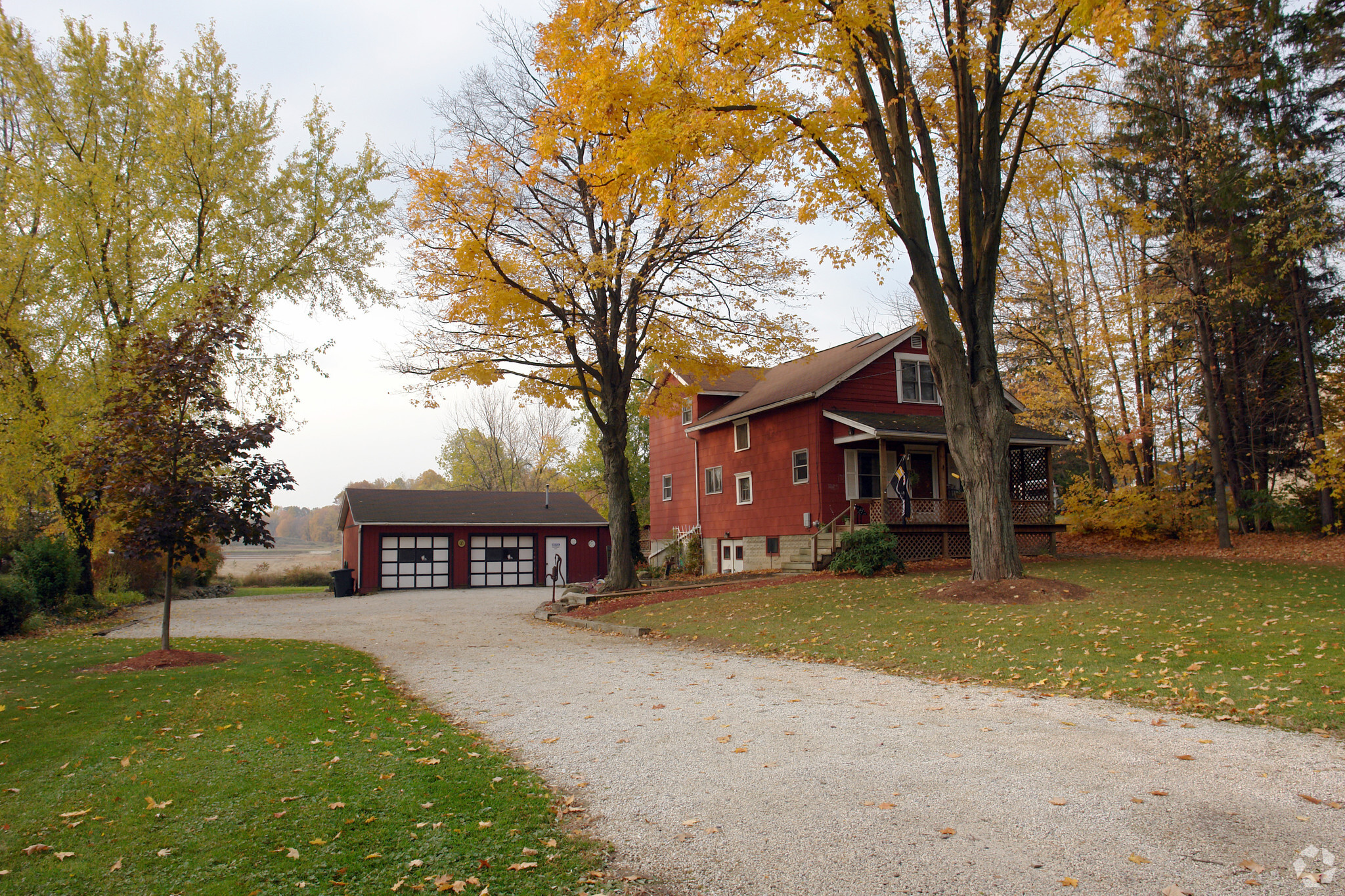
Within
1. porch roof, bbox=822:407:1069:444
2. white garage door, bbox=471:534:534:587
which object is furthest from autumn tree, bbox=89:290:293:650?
white garage door, bbox=471:534:534:587

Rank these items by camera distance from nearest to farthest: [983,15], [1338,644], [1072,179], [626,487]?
[1338,644] → [983,15] → [1072,179] → [626,487]

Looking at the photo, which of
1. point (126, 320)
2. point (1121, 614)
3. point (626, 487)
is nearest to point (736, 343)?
point (626, 487)

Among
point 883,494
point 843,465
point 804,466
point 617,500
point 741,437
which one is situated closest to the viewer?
point 617,500

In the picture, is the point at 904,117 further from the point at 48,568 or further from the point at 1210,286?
the point at 48,568

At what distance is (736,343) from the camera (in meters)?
19.5

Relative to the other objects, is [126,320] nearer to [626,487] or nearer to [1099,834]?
[626,487]

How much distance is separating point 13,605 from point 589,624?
11.2 metres

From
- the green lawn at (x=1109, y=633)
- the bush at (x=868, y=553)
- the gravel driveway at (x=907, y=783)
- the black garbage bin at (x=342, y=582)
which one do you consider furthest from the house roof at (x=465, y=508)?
the gravel driveway at (x=907, y=783)

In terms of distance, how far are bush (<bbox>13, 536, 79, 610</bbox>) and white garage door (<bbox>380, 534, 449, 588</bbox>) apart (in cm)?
1225

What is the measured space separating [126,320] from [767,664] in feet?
58.1

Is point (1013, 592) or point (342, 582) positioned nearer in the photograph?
point (1013, 592)

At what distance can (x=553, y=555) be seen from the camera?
3394 cm

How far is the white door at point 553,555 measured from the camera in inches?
1320

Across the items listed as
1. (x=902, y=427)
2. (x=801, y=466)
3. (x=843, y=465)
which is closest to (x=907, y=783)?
(x=902, y=427)
